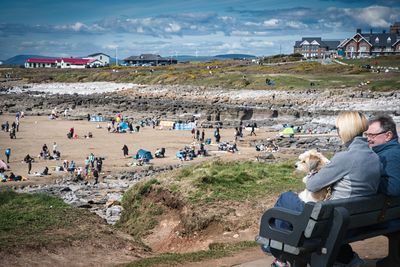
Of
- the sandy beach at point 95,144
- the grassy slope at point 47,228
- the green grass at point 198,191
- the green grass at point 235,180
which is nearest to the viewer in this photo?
the grassy slope at point 47,228

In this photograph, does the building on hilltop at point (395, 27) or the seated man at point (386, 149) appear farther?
the building on hilltop at point (395, 27)

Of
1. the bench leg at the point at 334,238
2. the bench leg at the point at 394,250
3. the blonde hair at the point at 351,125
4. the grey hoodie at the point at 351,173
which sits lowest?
the bench leg at the point at 394,250

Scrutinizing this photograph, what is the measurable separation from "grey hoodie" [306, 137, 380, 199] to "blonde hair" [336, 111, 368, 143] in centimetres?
9

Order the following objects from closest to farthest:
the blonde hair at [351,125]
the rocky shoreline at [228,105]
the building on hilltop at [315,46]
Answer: the blonde hair at [351,125] < the rocky shoreline at [228,105] < the building on hilltop at [315,46]

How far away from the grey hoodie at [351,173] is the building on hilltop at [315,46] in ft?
452

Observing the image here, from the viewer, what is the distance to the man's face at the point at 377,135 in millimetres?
5926

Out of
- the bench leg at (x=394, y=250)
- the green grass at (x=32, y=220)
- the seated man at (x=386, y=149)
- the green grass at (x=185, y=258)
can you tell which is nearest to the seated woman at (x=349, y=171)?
the seated man at (x=386, y=149)

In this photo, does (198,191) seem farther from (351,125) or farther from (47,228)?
(351,125)

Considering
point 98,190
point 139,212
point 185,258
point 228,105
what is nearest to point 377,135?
point 185,258

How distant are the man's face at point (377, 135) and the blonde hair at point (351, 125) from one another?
1.46 feet

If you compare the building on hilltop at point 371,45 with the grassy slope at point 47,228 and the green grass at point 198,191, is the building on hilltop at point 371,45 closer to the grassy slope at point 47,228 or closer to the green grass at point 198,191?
the green grass at point 198,191

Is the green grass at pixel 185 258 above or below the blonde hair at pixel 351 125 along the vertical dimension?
below

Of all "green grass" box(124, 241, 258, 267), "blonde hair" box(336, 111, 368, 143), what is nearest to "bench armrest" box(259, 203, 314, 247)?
"blonde hair" box(336, 111, 368, 143)

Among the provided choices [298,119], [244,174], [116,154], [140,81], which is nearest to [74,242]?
[244,174]
